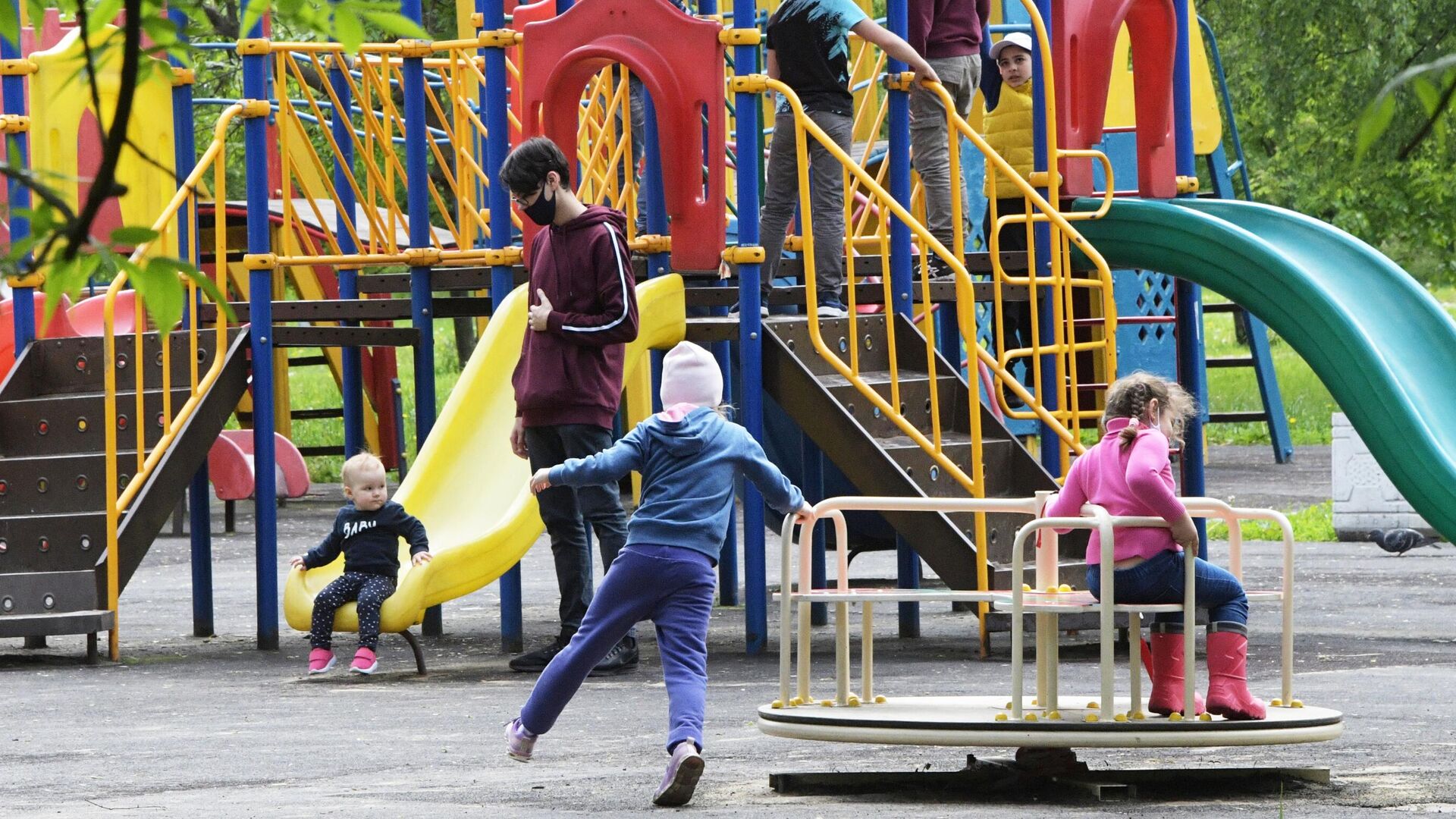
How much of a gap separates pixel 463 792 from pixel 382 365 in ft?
46.3

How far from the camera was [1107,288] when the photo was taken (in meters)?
9.34

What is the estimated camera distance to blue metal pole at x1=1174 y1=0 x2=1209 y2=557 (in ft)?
34.6

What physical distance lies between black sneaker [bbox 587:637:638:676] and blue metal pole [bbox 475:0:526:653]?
87 cm

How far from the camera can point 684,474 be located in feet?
19.7

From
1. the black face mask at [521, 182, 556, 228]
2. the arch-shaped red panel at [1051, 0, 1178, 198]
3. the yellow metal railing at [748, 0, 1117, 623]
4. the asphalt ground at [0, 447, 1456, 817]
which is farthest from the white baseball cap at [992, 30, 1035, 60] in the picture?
the black face mask at [521, 182, 556, 228]

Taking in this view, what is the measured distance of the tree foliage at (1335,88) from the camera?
80.6 ft

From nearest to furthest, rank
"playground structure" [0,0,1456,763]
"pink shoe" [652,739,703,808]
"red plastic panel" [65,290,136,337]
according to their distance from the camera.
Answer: "pink shoe" [652,739,703,808] → "playground structure" [0,0,1456,763] → "red plastic panel" [65,290,136,337]

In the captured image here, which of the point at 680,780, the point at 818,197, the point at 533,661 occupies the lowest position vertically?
the point at 533,661

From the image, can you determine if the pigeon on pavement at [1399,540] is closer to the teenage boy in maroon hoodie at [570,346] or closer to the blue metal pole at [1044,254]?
the blue metal pole at [1044,254]

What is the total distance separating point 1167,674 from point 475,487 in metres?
4.47

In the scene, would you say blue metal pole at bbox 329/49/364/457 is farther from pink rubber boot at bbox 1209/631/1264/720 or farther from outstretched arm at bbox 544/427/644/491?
pink rubber boot at bbox 1209/631/1264/720

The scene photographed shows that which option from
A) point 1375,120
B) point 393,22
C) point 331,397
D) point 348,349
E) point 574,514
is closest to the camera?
point 1375,120

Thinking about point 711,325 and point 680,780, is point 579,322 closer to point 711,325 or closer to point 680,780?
point 711,325

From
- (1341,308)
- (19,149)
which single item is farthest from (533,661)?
(1341,308)
